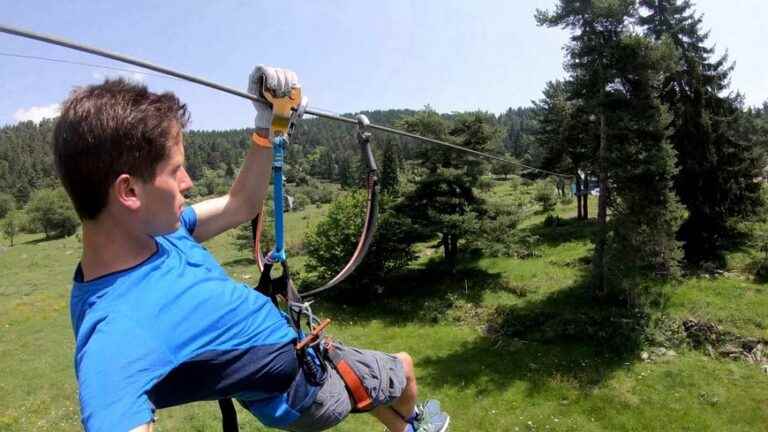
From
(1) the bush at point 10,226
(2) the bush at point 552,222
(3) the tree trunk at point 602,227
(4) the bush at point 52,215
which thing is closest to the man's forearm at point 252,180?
(3) the tree trunk at point 602,227

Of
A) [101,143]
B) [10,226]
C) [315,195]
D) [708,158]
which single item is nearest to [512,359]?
[708,158]

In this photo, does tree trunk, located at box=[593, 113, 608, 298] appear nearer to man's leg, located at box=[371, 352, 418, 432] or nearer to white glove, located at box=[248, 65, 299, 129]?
man's leg, located at box=[371, 352, 418, 432]

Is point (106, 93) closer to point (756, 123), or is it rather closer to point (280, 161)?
point (280, 161)

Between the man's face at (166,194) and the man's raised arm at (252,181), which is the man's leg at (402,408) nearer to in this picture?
the man's raised arm at (252,181)

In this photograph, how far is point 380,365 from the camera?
284cm

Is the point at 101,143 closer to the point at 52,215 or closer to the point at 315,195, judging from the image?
the point at 52,215

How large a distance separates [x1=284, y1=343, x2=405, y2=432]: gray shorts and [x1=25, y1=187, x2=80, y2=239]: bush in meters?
70.1

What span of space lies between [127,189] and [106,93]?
0.37 m

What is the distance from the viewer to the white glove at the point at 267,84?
2.72m

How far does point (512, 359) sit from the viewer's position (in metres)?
16.2

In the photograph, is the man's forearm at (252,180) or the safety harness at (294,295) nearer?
the safety harness at (294,295)

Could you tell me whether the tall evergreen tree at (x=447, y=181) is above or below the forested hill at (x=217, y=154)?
below

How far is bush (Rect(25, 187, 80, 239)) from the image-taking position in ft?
202

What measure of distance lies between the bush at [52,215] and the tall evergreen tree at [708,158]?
6545 cm
